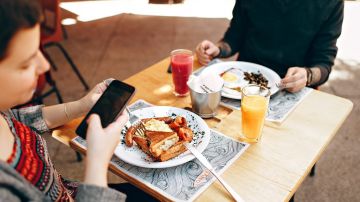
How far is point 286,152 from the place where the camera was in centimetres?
120

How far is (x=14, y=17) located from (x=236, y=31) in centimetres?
144

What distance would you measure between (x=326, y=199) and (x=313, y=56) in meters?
0.95

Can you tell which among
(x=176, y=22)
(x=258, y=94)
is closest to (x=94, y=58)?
(x=176, y=22)

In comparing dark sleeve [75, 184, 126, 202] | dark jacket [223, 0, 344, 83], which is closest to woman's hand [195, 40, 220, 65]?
dark jacket [223, 0, 344, 83]

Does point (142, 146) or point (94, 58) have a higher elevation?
point (142, 146)

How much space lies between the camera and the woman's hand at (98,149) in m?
0.91

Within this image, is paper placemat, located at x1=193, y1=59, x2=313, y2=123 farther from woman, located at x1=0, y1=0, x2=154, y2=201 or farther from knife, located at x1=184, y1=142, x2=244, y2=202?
woman, located at x1=0, y1=0, x2=154, y2=201

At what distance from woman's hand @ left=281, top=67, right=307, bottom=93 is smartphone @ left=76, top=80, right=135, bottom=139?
68 centimetres

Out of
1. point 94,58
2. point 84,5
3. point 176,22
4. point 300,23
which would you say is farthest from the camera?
point 84,5

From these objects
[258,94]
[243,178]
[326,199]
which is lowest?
[326,199]

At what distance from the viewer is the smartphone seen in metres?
1.11

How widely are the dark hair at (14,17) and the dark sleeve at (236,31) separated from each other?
1350 millimetres

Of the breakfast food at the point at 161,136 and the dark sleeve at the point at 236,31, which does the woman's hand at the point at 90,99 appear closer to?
the breakfast food at the point at 161,136

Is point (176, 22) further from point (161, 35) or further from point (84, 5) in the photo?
point (84, 5)
